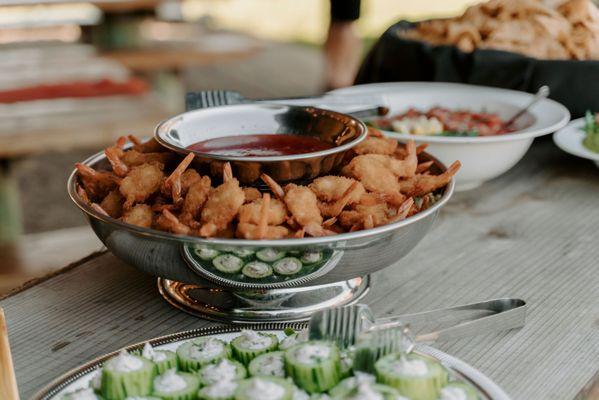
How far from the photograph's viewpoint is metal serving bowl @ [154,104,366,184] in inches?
50.7

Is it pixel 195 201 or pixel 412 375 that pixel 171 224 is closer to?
pixel 195 201

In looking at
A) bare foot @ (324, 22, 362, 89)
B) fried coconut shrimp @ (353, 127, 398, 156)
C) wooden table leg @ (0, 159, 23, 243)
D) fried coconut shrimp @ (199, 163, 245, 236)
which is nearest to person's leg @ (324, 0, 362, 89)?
bare foot @ (324, 22, 362, 89)

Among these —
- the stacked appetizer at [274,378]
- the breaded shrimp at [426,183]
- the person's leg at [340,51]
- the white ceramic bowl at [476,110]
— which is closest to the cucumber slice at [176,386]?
the stacked appetizer at [274,378]

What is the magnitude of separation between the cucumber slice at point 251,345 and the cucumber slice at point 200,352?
0.01 metres

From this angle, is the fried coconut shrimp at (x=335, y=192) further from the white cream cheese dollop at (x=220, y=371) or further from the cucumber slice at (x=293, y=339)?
the white cream cheese dollop at (x=220, y=371)

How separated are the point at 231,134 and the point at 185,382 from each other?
0.66 m

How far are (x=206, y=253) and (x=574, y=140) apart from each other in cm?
130

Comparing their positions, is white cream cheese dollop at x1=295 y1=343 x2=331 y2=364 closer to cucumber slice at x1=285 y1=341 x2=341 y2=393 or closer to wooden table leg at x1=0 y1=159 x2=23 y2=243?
cucumber slice at x1=285 y1=341 x2=341 y2=393

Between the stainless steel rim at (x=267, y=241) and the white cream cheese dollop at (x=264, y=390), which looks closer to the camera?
the white cream cheese dollop at (x=264, y=390)

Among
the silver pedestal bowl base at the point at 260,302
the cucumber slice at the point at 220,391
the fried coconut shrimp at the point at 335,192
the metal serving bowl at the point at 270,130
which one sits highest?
the metal serving bowl at the point at 270,130

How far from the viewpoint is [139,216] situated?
1252 millimetres

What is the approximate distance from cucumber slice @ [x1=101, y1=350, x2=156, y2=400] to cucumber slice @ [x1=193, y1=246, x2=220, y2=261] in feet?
0.79

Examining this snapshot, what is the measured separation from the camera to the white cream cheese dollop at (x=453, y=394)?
90 centimetres

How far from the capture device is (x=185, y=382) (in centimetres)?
95
